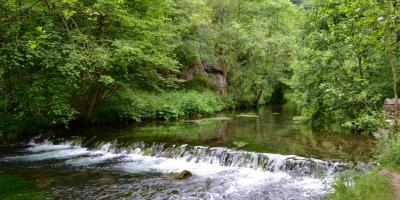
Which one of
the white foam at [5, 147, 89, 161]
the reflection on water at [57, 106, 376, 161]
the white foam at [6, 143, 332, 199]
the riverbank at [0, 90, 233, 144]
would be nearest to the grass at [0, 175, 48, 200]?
the white foam at [6, 143, 332, 199]

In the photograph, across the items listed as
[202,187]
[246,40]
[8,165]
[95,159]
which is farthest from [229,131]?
[246,40]

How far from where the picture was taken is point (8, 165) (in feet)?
37.8

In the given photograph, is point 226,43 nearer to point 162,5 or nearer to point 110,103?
point 162,5

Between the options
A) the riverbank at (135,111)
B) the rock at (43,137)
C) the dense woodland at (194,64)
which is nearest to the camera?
the dense woodland at (194,64)

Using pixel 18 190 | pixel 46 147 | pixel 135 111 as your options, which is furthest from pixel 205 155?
pixel 135 111

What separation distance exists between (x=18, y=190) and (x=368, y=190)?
7983 mm

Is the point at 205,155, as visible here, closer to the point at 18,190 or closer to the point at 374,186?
the point at 18,190

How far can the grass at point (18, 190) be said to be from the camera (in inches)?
335

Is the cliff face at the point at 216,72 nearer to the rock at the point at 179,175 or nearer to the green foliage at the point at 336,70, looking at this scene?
the green foliage at the point at 336,70

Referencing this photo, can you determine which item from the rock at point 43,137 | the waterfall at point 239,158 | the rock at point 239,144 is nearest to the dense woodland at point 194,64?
the rock at point 43,137

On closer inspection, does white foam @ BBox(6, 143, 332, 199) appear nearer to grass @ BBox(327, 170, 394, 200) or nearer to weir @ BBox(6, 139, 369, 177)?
weir @ BBox(6, 139, 369, 177)

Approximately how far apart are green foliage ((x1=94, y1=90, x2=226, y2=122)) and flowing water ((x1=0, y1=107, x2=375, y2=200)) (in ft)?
8.29

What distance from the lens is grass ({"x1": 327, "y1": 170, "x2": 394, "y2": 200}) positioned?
634 centimetres

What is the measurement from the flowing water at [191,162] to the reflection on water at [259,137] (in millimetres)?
37
